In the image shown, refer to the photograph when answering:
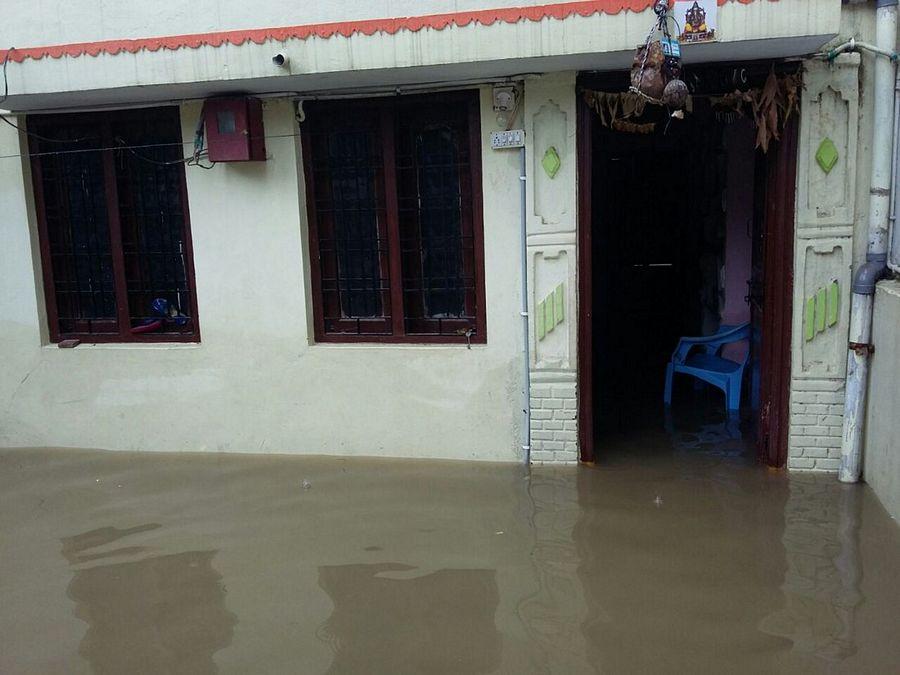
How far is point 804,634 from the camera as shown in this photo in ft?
12.1

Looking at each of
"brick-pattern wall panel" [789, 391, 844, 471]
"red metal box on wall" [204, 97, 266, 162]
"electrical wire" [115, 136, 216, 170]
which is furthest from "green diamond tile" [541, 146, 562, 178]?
"electrical wire" [115, 136, 216, 170]

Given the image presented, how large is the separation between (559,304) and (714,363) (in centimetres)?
222

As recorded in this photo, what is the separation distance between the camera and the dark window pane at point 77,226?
261 inches

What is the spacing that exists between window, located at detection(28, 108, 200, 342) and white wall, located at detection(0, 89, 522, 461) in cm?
18

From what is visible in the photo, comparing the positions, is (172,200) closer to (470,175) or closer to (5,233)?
(5,233)

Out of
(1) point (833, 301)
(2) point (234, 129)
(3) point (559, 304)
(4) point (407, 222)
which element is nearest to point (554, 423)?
(3) point (559, 304)

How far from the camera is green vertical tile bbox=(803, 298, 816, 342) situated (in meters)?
5.37

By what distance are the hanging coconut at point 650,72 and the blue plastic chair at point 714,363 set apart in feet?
10.2

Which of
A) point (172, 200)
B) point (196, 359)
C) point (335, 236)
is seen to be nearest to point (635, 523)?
point (335, 236)

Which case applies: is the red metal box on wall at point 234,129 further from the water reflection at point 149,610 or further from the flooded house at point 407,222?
the water reflection at point 149,610

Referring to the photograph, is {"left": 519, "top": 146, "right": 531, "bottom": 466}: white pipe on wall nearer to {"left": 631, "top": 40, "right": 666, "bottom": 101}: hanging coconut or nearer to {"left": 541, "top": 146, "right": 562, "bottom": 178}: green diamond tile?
{"left": 541, "top": 146, "right": 562, "bottom": 178}: green diamond tile

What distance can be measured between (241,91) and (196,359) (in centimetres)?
205

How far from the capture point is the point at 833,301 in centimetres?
533

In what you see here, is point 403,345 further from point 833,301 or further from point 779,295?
point 833,301
